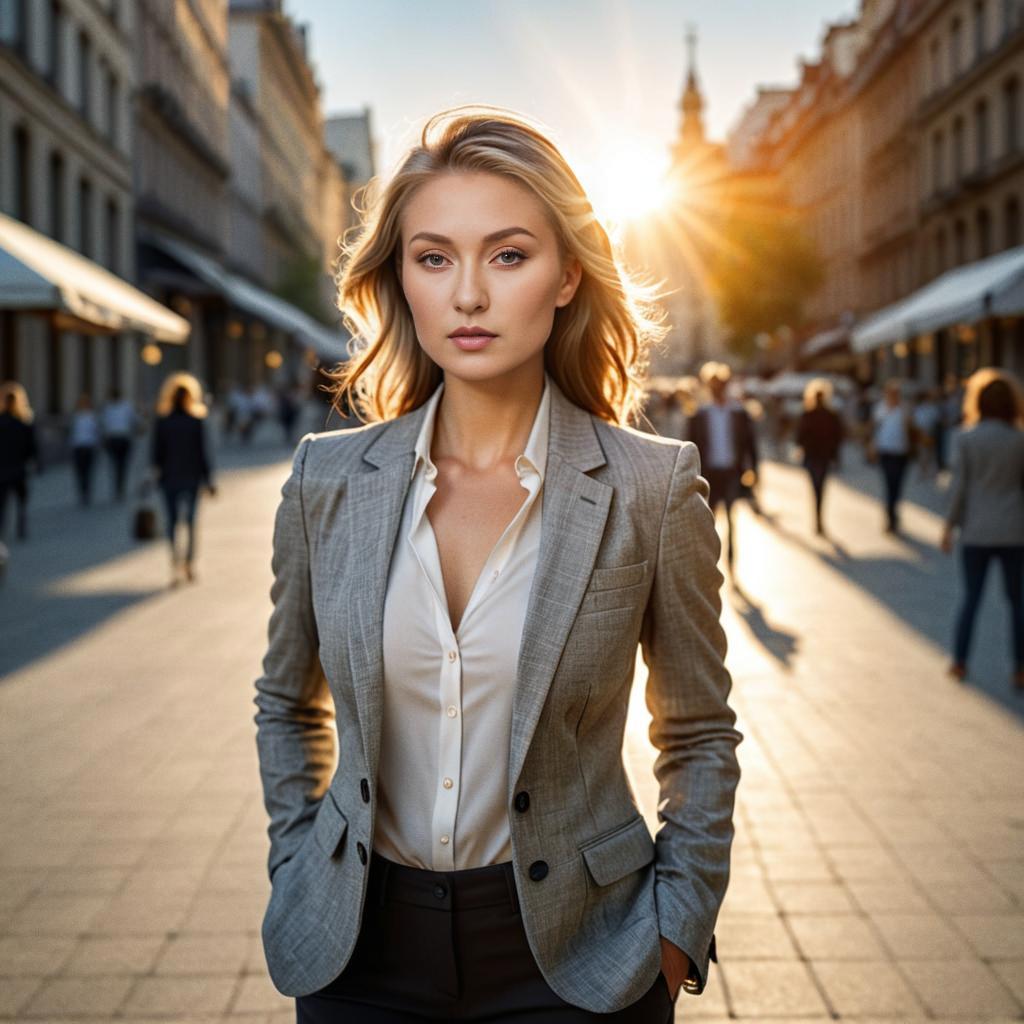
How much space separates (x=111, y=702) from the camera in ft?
25.8

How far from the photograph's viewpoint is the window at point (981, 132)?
39.3 metres

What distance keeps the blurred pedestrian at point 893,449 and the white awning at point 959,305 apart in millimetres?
1554

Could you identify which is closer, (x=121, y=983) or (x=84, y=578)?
(x=121, y=983)

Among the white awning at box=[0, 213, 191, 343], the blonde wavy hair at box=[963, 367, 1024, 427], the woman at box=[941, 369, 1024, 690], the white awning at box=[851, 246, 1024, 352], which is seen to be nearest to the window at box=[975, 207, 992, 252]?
the white awning at box=[851, 246, 1024, 352]

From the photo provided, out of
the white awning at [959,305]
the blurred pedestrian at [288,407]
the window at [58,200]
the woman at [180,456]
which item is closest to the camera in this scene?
the woman at [180,456]

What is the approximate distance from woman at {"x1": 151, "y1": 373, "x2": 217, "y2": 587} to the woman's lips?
451 inches

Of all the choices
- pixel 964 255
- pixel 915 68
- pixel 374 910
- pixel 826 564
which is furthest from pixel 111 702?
pixel 915 68

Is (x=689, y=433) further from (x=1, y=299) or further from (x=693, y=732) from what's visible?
(x=693, y=732)

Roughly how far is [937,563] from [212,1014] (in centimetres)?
1203

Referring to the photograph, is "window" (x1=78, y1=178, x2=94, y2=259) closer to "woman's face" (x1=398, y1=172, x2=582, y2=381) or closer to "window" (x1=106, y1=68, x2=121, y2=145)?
"window" (x1=106, y1=68, x2=121, y2=145)

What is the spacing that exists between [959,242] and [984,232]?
2.54 m

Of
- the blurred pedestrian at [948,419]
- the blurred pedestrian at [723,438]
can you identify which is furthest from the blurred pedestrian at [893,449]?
the blurred pedestrian at [948,419]

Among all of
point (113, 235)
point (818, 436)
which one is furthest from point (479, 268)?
point (113, 235)

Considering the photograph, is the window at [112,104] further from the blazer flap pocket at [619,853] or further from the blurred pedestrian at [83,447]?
the blazer flap pocket at [619,853]
